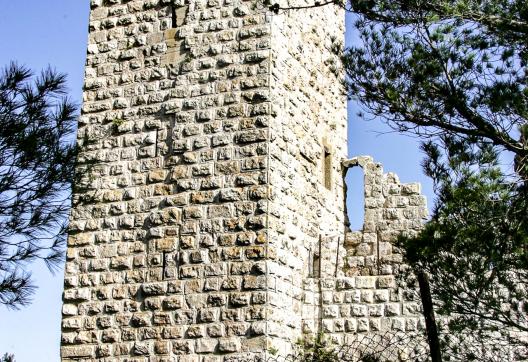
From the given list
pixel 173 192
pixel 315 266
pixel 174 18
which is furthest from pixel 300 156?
pixel 174 18

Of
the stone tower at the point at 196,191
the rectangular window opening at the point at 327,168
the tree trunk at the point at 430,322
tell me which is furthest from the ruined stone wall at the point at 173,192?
the tree trunk at the point at 430,322

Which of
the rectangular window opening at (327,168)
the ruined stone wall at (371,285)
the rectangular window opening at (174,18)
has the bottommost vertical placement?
the ruined stone wall at (371,285)

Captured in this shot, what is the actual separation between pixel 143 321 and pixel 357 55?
3.51 m

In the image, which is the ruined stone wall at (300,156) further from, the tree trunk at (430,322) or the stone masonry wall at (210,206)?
the tree trunk at (430,322)

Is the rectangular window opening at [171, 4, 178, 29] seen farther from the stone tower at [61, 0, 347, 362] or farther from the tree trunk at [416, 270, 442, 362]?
the tree trunk at [416, 270, 442, 362]

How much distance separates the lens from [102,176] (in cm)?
975

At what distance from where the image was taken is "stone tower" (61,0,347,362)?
349 inches

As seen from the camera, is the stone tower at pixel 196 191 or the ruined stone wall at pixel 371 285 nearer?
the stone tower at pixel 196 191

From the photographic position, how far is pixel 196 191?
364 inches

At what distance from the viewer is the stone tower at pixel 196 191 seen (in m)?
8.88

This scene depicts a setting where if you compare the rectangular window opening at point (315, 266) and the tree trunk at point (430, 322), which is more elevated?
the rectangular window opening at point (315, 266)

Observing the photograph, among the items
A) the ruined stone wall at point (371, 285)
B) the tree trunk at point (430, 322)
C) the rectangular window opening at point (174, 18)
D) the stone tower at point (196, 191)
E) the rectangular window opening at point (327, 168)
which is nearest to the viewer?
the tree trunk at point (430, 322)

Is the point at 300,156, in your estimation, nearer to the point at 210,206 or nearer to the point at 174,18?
the point at 210,206

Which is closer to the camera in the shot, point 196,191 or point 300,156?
point 196,191
